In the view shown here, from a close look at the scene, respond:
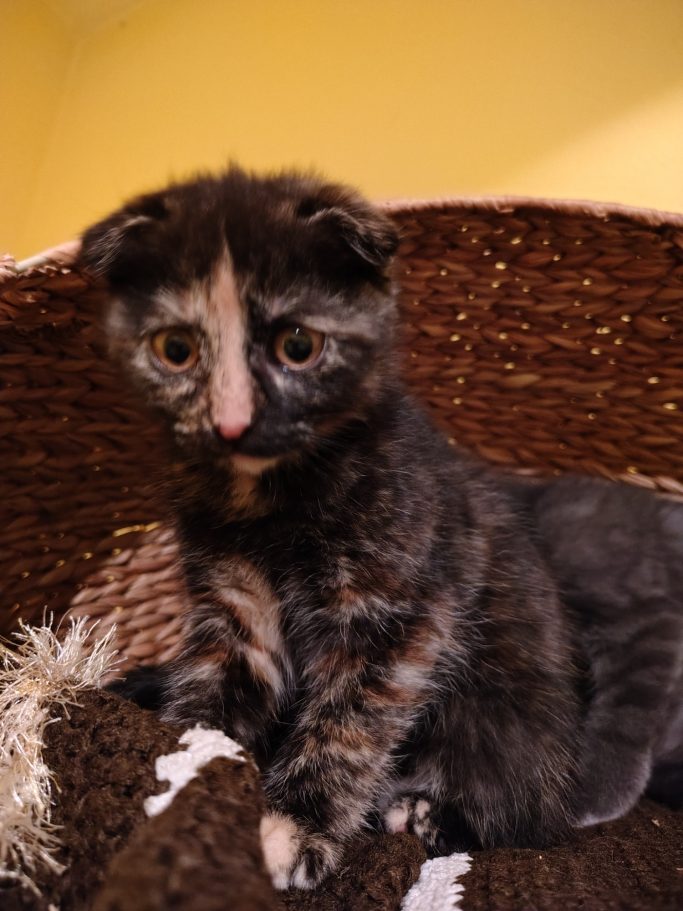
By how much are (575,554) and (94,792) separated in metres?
0.91

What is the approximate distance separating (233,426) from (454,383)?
0.96 metres

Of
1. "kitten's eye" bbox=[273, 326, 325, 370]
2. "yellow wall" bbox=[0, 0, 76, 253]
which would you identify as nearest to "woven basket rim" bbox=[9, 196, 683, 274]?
"kitten's eye" bbox=[273, 326, 325, 370]

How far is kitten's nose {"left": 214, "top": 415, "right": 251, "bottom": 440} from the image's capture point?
823mm

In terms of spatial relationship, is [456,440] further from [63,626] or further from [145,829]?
[145,829]

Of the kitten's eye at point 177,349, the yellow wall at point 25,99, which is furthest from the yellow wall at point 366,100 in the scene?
the kitten's eye at point 177,349

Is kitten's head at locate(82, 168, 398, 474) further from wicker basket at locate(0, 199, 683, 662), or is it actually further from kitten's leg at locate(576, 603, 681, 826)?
kitten's leg at locate(576, 603, 681, 826)

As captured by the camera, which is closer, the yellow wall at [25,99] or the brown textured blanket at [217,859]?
the brown textured blanket at [217,859]

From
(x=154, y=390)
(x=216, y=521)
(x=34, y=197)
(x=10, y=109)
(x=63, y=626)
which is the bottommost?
(x=63, y=626)

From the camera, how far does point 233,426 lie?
823mm

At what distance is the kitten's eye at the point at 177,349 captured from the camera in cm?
91

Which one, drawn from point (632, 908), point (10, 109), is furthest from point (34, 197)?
point (632, 908)

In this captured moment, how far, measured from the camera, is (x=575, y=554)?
1.39 metres

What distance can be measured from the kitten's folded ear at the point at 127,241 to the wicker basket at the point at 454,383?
0.82 ft

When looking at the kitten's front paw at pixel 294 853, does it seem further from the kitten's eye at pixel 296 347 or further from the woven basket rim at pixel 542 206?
the woven basket rim at pixel 542 206
